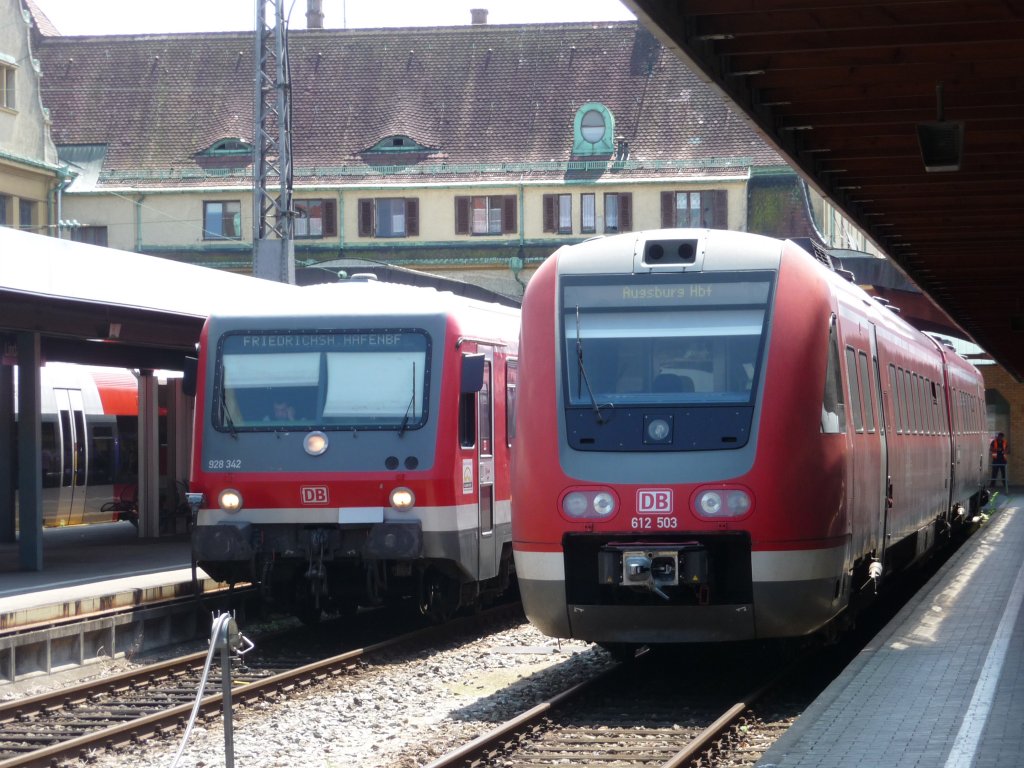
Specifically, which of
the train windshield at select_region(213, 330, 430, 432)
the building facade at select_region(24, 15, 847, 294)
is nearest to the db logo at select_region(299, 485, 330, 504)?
the train windshield at select_region(213, 330, 430, 432)

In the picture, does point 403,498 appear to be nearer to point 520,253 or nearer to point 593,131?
point 520,253

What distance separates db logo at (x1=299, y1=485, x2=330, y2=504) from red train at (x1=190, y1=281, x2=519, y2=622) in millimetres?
11

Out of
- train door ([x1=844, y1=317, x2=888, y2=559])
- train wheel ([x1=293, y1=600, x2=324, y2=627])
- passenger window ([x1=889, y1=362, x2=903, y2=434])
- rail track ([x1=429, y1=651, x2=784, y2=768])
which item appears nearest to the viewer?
rail track ([x1=429, y1=651, x2=784, y2=768])

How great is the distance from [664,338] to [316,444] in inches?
153

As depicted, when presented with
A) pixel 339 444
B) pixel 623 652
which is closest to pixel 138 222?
pixel 339 444

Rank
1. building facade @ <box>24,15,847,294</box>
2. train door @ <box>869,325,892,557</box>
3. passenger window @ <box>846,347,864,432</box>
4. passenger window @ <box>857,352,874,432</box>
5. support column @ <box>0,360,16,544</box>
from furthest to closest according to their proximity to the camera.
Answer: building facade @ <box>24,15,847,294</box> < support column @ <box>0,360,16,544</box> < train door @ <box>869,325,892,557</box> < passenger window @ <box>857,352,874,432</box> < passenger window @ <box>846,347,864,432</box>

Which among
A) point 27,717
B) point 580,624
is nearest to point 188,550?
point 27,717

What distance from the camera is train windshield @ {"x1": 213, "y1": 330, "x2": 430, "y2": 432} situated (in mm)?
13484

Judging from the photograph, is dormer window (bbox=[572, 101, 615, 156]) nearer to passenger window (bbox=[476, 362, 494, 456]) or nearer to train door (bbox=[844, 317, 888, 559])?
passenger window (bbox=[476, 362, 494, 456])

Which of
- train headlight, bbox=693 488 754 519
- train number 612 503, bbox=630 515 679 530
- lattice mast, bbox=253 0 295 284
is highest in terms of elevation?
lattice mast, bbox=253 0 295 284

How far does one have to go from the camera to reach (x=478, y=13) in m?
60.5

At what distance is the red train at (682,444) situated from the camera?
1013 centimetres

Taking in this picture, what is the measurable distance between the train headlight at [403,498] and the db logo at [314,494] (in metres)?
0.54

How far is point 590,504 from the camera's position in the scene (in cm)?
1027
